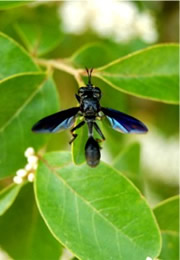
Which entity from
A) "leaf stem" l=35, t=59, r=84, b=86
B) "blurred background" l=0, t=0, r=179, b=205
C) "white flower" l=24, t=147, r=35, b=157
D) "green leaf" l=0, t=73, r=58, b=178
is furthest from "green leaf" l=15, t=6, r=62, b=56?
"white flower" l=24, t=147, r=35, b=157

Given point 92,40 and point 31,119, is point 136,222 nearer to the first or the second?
point 31,119

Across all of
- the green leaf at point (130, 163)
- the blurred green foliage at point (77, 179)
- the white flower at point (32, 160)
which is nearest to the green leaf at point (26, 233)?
the blurred green foliage at point (77, 179)

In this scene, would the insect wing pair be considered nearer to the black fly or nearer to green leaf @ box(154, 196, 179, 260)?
the black fly

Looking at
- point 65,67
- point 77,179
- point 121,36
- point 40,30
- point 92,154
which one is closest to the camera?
point 92,154

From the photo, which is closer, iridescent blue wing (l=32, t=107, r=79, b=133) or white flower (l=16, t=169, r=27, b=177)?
iridescent blue wing (l=32, t=107, r=79, b=133)

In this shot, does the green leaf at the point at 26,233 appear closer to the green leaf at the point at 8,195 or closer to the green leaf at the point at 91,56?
the green leaf at the point at 8,195

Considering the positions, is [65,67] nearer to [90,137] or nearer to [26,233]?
[90,137]

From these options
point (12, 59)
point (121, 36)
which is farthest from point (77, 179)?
point (121, 36)
